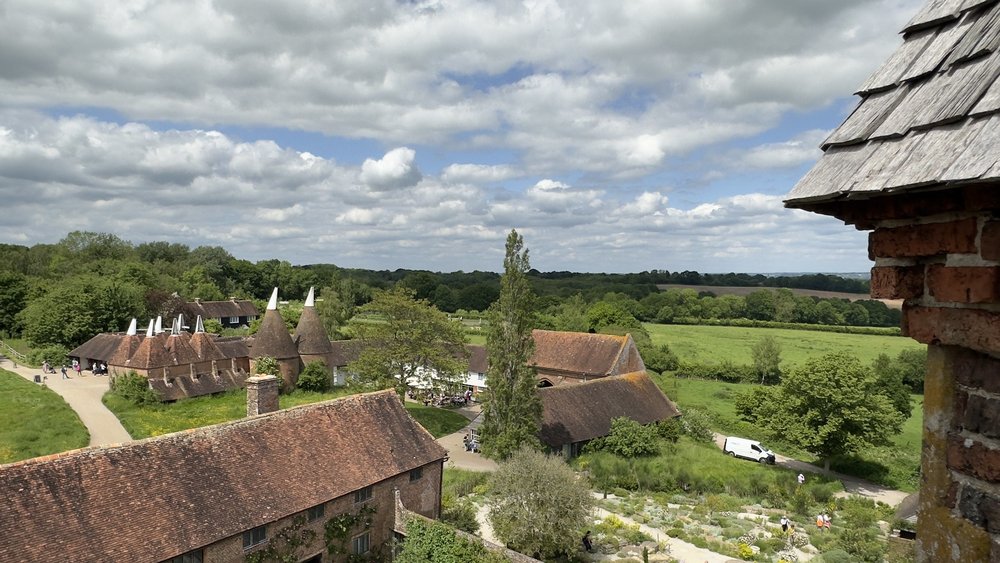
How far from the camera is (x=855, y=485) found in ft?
103

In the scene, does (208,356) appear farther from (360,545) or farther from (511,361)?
(360,545)

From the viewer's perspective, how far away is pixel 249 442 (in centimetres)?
1780

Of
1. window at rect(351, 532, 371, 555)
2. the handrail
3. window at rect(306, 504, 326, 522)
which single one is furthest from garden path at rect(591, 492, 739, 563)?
the handrail

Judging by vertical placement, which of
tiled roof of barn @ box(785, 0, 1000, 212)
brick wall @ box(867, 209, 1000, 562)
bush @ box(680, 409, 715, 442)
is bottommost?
bush @ box(680, 409, 715, 442)

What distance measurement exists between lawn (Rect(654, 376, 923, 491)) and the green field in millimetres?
8209

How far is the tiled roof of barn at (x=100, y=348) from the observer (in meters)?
44.6

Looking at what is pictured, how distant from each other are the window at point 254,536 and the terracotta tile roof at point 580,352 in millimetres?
28220

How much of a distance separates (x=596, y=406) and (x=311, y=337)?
66.6 ft

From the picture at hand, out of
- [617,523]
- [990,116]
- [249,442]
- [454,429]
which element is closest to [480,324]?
[454,429]

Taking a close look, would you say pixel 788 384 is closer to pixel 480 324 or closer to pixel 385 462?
pixel 385 462

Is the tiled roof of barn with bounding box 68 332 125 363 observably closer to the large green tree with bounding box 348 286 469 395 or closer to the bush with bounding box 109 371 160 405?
the bush with bounding box 109 371 160 405

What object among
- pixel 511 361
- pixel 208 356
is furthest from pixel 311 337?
pixel 511 361

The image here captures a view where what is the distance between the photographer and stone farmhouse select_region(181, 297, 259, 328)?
7206 centimetres

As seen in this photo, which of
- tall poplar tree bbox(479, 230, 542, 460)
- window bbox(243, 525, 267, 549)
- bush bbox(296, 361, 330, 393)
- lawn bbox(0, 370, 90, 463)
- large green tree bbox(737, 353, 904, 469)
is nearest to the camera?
window bbox(243, 525, 267, 549)
